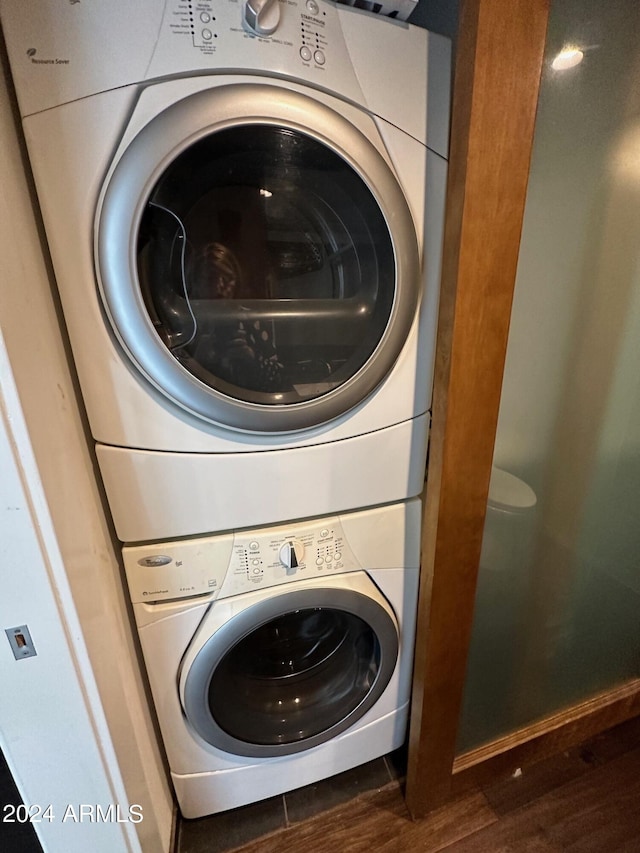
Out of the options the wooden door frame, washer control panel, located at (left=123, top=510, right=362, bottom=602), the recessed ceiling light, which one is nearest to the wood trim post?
the wooden door frame

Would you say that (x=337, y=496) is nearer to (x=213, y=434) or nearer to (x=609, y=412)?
(x=213, y=434)

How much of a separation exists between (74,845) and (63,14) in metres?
1.18

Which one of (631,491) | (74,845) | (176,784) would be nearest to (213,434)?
(74,845)

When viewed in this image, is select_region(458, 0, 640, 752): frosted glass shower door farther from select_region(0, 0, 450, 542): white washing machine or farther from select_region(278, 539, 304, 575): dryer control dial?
select_region(278, 539, 304, 575): dryer control dial

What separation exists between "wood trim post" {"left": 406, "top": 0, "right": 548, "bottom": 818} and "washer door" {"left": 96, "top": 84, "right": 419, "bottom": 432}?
93mm

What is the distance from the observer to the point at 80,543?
605 millimetres

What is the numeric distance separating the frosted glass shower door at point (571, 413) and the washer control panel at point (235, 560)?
36cm

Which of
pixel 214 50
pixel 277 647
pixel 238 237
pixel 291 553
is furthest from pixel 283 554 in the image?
pixel 214 50

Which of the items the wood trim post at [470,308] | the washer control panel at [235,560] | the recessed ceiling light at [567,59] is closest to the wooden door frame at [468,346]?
the wood trim post at [470,308]

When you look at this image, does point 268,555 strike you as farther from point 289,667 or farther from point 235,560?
point 289,667

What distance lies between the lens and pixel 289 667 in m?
1.02

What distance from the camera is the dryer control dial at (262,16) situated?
549mm

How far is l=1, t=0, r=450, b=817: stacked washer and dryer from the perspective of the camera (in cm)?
55

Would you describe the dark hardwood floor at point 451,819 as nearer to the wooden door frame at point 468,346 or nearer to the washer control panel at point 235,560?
the wooden door frame at point 468,346
